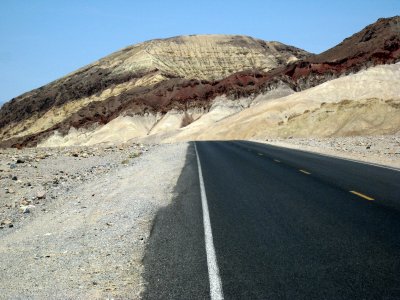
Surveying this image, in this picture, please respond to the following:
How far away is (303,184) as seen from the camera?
13594mm

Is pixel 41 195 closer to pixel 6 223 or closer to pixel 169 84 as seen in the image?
pixel 6 223

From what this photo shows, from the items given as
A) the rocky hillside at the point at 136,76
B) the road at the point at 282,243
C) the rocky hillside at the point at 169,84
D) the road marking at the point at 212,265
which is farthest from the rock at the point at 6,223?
the rocky hillside at the point at 136,76

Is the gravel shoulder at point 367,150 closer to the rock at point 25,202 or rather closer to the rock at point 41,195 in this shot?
the rock at point 41,195

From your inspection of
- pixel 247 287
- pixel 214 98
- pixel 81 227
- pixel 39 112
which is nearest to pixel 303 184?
pixel 81 227

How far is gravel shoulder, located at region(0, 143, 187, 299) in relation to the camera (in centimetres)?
587

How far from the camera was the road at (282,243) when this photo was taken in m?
5.34

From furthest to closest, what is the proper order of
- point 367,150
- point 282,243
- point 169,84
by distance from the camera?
point 169,84 → point 367,150 → point 282,243

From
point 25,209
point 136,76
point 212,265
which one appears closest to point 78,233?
point 212,265

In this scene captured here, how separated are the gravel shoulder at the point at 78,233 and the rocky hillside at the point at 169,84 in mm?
82749

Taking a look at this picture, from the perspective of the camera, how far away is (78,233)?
8875 millimetres

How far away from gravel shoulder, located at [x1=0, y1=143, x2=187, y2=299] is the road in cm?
39

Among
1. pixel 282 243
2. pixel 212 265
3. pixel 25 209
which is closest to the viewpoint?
pixel 212 265

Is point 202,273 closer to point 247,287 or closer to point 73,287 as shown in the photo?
point 247,287

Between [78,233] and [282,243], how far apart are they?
391 cm
